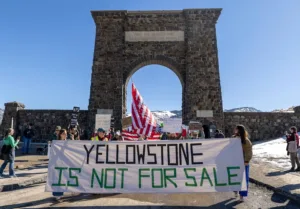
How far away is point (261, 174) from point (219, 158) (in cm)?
343

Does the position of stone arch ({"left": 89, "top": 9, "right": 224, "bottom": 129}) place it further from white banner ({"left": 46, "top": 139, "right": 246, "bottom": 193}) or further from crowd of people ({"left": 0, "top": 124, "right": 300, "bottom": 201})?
white banner ({"left": 46, "top": 139, "right": 246, "bottom": 193})

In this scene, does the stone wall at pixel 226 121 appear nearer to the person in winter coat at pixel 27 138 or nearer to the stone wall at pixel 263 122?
the stone wall at pixel 263 122

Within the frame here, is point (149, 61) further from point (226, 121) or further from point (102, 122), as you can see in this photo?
point (102, 122)

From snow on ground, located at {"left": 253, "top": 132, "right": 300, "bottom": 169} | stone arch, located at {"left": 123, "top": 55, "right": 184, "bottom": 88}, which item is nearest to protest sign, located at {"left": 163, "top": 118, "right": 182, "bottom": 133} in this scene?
snow on ground, located at {"left": 253, "top": 132, "right": 300, "bottom": 169}

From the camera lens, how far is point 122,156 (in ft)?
18.2

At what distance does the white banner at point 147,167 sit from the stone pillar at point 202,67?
11056 millimetres

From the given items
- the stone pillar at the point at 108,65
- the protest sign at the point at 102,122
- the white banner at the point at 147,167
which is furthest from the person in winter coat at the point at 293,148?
the stone pillar at the point at 108,65

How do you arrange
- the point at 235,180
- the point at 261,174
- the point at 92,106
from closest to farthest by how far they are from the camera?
the point at 235,180
the point at 261,174
the point at 92,106

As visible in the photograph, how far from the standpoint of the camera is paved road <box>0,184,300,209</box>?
5.16m

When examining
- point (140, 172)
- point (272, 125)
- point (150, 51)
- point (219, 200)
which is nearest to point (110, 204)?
point (140, 172)

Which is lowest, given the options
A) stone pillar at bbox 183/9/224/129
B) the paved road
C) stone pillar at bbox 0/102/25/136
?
the paved road

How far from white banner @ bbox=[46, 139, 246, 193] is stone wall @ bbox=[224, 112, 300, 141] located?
487 inches

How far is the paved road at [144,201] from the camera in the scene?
5164 mm

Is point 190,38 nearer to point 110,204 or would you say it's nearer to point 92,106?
point 92,106
